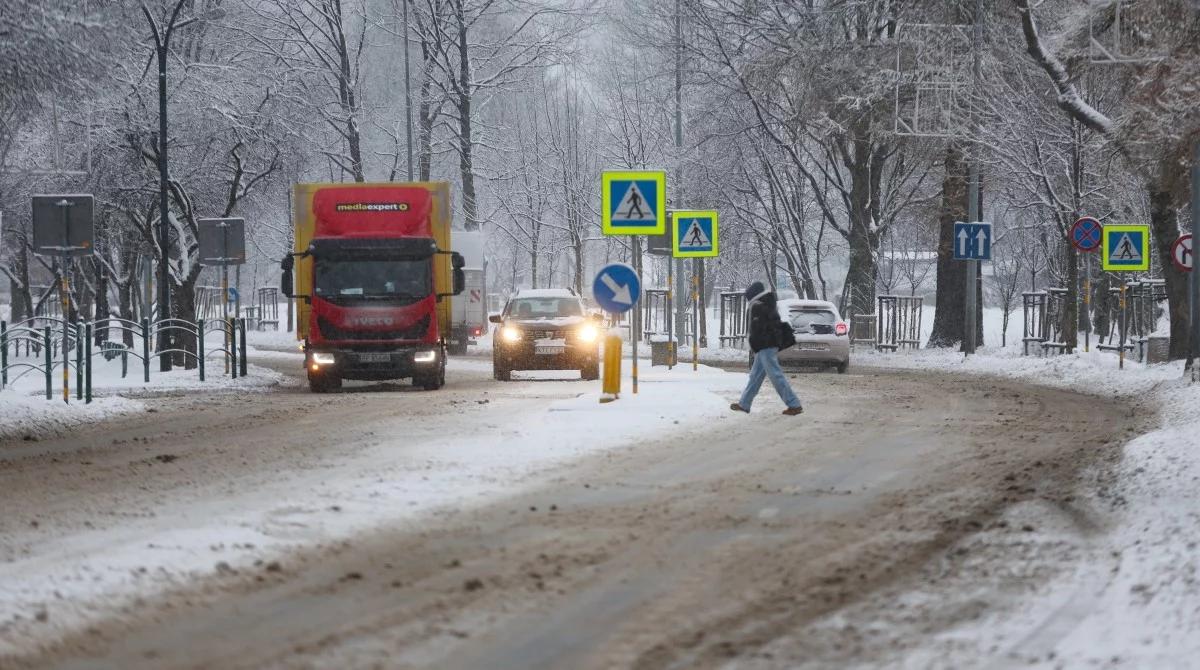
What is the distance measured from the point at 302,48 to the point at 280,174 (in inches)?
539

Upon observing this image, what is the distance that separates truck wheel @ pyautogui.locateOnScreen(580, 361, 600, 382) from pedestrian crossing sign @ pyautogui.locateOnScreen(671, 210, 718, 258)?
101 inches

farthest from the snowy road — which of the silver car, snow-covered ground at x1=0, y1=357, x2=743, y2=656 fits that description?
the silver car

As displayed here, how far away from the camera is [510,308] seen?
28.3m

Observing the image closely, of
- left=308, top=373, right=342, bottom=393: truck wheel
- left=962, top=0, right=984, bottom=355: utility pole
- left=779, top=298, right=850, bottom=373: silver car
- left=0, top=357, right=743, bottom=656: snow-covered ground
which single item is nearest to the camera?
left=0, top=357, right=743, bottom=656: snow-covered ground

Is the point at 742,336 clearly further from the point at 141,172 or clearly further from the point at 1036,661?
the point at 1036,661

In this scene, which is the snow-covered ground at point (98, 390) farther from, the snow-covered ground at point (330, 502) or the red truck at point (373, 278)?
the snow-covered ground at point (330, 502)

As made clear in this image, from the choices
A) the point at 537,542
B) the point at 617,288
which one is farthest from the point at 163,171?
the point at 537,542

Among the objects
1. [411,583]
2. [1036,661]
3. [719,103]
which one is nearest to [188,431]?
[411,583]

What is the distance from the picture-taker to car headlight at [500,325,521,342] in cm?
2712

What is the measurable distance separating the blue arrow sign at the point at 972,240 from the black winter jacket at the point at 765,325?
15192 mm

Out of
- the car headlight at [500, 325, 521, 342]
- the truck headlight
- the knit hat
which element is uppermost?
the knit hat

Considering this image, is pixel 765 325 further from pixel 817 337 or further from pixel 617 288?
pixel 817 337

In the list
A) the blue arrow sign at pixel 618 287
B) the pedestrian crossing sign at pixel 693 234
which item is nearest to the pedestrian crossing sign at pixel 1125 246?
the pedestrian crossing sign at pixel 693 234

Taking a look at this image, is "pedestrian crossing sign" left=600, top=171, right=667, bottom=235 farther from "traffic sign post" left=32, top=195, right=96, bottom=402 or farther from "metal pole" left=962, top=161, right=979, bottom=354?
"metal pole" left=962, top=161, right=979, bottom=354
